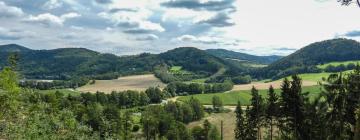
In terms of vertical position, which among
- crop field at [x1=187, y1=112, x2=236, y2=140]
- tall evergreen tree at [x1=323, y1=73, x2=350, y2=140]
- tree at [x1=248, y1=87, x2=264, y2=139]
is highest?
tall evergreen tree at [x1=323, y1=73, x2=350, y2=140]

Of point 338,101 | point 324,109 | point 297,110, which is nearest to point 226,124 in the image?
point 297,110

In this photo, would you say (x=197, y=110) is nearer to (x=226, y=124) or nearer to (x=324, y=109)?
(x=226, y=124)

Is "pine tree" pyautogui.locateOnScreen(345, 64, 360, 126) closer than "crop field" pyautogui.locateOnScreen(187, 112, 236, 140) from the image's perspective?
Yes

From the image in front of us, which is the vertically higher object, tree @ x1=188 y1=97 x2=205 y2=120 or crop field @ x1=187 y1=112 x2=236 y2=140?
tree @ x1=188 y1=97 x2=205 y2=120

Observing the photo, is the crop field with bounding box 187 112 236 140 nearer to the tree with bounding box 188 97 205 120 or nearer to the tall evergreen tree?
the tree with bounding box 188 97 205 120

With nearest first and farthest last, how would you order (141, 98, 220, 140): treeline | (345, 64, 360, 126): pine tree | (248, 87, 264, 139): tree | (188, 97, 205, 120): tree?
(345, 64, 360, 126): pine tree, (248, 87, 264, 139): tree, (141, 98, 220, 140): treeline, (188, 97, 205, 120): tree

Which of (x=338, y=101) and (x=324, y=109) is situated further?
(x=324, y=109)

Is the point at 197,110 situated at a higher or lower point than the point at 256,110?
lower

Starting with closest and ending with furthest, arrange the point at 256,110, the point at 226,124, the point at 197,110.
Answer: the point at 256,110, the point at 226,124, the point at 197,110

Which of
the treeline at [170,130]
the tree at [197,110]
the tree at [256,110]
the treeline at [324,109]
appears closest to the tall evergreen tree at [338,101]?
the treeline at [324,109]

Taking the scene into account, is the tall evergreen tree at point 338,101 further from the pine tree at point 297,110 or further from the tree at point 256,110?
the tree at point 256,110

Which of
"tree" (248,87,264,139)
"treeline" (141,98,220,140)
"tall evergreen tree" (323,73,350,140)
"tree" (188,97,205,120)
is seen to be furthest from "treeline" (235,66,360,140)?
"tree" (188,97,205,120)

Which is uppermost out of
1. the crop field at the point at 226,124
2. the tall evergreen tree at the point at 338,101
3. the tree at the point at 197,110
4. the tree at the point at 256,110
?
the tall evergreen tree at the point at 338,101

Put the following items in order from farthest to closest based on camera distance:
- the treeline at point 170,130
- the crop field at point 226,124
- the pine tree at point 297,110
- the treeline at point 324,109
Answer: the crop field at point 226,124 < the treeline at point 170,130 < the pine tree at point 297,110 < the treeline at point 324,109
